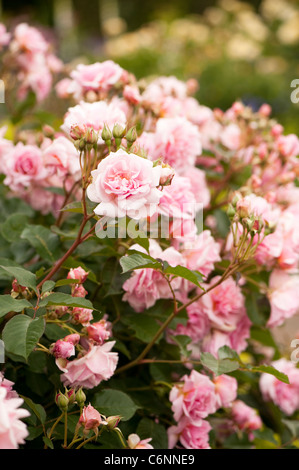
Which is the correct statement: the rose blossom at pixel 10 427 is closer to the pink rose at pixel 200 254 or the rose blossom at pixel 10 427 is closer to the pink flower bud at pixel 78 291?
the pink flower bud at pixel 78 291

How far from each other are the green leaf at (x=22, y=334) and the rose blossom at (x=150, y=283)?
191mm

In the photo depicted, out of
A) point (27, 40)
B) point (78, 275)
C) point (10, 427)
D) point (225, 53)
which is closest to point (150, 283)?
point (78, 275)

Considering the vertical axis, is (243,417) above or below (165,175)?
below

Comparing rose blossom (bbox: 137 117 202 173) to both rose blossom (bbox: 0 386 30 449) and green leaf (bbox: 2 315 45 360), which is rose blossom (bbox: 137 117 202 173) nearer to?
green leaf (bbox: 2 315 45 360)

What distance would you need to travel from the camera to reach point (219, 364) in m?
0.82

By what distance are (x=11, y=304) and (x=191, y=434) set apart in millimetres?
366

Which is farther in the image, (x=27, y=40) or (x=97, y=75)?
(x=27, y=40)

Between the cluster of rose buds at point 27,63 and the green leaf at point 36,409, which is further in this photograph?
the cluster of rose buds at point 27,63

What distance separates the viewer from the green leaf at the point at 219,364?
0.80 metres

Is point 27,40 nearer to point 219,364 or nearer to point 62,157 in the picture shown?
point 62,157

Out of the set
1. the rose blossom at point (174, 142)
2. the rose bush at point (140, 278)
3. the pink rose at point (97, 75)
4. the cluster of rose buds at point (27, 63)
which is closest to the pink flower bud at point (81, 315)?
the rose bush at point (140, 278)

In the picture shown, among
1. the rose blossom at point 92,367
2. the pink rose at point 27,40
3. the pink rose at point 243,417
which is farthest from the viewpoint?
the pink rose at point 27,40

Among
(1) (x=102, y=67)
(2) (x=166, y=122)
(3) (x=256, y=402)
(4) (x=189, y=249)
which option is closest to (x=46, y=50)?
(1) (x=102, y=67)

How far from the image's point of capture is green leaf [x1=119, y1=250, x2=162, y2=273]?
708 millimetres
